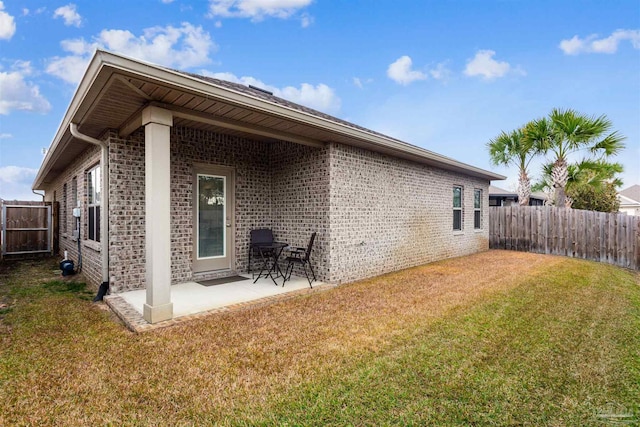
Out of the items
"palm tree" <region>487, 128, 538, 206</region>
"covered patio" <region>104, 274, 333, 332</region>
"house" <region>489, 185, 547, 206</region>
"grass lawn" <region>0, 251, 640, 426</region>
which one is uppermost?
"palm tree" <region>487, 128, 538, 206</region>

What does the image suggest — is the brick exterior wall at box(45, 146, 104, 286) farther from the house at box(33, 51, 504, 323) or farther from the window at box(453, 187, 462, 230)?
the window at box(453, 187, 462, 230)

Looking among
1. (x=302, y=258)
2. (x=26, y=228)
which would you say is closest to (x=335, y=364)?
(x=302, y=258)

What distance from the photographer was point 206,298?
15.9ft

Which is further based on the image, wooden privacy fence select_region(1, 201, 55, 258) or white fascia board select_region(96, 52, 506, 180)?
wooden privacy fence select_region(1, 201, 55, 258)

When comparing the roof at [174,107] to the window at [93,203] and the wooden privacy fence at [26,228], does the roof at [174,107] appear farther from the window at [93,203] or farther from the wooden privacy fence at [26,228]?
the wooden privacy fence at [26,228]

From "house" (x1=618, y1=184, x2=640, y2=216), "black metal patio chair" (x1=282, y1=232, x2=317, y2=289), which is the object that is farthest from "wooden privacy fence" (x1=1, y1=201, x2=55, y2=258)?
"house" (x1=618, y1=184, x2=640, y2=216)

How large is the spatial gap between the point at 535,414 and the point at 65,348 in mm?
4174

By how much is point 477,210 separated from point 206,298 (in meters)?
10.3

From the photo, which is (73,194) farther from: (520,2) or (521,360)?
(520,2)

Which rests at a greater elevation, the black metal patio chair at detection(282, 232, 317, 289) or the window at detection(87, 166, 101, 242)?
the window at detection(87, 166, 101, 242)

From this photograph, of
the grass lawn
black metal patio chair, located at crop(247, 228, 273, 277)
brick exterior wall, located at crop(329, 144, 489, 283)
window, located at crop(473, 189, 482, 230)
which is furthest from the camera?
window, located at crop(473, 189, 482, 230)

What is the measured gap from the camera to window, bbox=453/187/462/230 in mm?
10434

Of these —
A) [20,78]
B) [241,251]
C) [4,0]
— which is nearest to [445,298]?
[241,251]

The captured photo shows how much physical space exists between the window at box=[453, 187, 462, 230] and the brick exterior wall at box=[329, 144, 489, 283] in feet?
0.76
